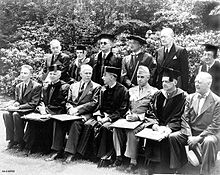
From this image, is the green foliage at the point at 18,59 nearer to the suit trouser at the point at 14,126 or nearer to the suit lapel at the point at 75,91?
the suit trouser at the point at 14,126

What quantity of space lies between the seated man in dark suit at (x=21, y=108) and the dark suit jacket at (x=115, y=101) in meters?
1.51

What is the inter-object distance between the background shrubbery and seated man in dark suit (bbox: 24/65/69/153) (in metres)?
3.45

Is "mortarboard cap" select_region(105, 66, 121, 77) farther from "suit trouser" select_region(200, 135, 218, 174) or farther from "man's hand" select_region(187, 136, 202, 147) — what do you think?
"suit trouser" select_region(200, 135, 218, 174)

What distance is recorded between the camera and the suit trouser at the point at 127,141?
4.73 m

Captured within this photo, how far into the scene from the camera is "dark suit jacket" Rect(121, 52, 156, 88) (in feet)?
19.0

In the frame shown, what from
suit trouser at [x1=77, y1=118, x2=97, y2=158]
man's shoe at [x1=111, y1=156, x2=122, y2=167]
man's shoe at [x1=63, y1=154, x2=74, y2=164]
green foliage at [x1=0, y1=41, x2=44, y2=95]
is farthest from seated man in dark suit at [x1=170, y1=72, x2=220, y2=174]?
green foliage at [x1=0, y1=41, x2=44, y2=95]

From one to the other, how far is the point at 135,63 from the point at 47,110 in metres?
2.02

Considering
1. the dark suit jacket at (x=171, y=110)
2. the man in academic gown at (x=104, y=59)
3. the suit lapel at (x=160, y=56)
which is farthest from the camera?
the man in academic gown at (x=104, y=59)

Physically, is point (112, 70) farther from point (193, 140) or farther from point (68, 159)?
point (193, 140)

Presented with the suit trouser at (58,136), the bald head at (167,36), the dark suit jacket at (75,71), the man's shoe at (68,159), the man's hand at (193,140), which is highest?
the bald head at (167,36)

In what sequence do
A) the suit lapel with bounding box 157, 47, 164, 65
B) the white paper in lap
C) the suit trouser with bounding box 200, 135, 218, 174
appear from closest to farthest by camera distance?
the suit trouser with bounding box 200, 135, 218, 174 → the white paper in lap → the suit lapel with bounding box 157, 47, 164, 65

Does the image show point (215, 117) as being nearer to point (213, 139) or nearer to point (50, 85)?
point (213, 139)

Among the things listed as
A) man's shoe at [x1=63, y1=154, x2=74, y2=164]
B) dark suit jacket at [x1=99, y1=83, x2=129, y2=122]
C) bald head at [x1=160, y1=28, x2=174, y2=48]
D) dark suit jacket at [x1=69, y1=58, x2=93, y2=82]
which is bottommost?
man's shoe at [x1=63, y1=154, x2=74, y2=164]

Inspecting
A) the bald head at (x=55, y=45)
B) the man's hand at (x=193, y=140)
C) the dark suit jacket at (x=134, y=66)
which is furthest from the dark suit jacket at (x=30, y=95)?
the man's hand at (x=193, y=140)
